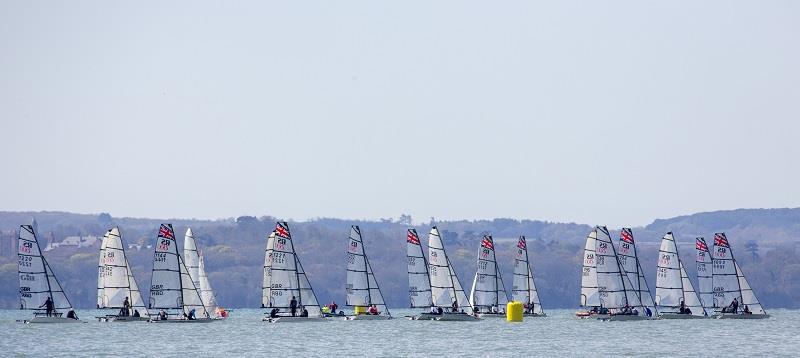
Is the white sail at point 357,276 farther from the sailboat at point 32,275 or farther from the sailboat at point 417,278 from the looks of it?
the sailboat at point 32,275

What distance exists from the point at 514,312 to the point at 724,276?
53.9 ft

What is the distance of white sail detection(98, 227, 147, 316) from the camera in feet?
354

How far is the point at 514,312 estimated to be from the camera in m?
117

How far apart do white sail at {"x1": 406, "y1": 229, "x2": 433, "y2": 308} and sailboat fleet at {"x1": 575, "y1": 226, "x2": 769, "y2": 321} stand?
11563mm

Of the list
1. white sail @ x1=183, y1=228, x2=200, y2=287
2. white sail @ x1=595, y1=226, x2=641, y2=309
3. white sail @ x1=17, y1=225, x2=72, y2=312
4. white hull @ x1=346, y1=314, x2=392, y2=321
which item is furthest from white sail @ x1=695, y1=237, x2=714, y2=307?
white sail @ x1=17, y1=225, x2=72, y2=312

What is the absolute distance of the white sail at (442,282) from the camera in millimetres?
116938

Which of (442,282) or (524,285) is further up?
(524,285)

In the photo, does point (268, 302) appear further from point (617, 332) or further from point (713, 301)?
point (713, 301)

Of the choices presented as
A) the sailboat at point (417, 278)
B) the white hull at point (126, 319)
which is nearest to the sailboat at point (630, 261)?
the sailboat at point (417, 278)

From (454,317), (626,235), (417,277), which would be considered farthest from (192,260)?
(626,235)

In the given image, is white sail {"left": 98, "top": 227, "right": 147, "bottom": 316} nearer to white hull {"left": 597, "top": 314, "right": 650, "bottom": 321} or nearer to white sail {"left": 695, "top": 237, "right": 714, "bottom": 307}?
white hull {"left": 597, "top": 314, "right": 650, "bottom": 321}

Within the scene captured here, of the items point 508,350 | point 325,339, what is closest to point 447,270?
point 325,339

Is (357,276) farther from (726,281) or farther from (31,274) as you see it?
(726,281)

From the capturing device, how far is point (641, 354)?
256 feet
